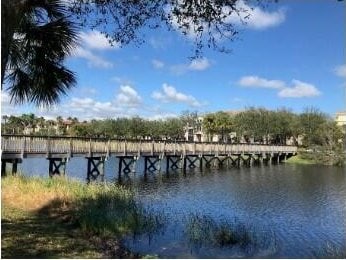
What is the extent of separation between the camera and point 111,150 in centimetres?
3666

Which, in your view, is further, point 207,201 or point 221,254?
point 207,201

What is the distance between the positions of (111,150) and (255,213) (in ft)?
59.2

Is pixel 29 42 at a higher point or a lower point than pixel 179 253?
higher

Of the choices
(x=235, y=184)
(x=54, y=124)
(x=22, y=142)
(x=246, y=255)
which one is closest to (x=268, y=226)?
(x=246, y=255)

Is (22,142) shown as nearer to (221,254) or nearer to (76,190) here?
(76,190)

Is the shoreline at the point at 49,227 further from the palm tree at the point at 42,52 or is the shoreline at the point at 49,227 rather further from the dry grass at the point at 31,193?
the palm tree at the point at 42,52

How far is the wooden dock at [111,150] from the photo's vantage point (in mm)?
26250

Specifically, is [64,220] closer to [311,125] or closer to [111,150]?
[111,150]

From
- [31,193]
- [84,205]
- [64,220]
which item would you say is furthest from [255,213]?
[64,220]

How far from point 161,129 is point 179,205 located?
76636 millimetres

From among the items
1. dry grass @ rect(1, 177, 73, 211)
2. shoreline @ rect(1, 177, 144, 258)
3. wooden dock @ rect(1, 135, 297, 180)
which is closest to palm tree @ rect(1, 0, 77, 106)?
shoreline @ rect(1, 177, 144, 258)

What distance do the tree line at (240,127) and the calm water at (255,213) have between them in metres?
35.7

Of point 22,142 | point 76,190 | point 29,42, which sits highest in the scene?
→ point 29,42

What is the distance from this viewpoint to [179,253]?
12.1 m
